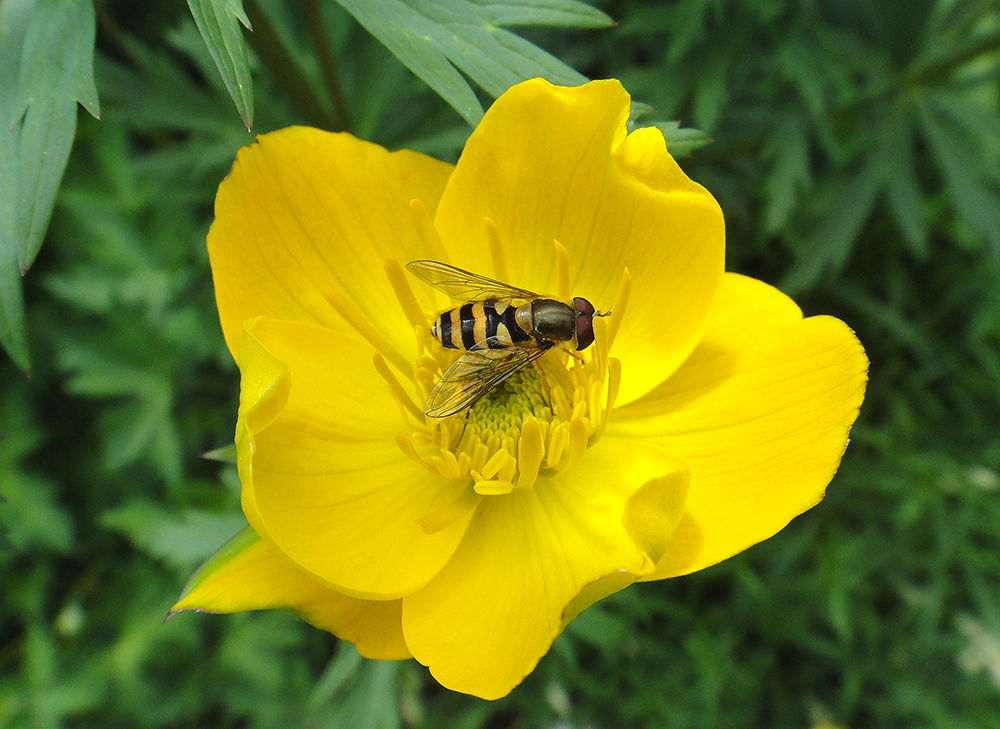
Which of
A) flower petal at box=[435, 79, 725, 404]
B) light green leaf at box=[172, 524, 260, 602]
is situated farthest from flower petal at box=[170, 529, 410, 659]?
flower petal at box=[435, 79, 725, 404]

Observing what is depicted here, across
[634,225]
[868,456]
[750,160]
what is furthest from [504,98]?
[868,456]

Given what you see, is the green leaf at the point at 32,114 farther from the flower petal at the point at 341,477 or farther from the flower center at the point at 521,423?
the flower center at the point at 521,423

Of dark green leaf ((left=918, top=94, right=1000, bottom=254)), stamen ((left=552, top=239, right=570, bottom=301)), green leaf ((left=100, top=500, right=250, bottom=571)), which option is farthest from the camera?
dark green leaf ((left=918, top=94, right=1000, bottom=254))

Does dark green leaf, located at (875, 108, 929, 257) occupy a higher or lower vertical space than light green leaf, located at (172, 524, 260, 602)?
higher

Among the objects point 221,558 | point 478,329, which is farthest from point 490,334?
point 221,558

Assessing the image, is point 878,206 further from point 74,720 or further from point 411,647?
point 74,720

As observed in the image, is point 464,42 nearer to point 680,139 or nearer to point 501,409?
point 680,139

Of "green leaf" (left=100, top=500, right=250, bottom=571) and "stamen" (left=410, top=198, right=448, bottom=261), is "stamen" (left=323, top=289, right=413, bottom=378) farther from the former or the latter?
"green leaf" (left=100, top=500, right=250, bottom=571)
